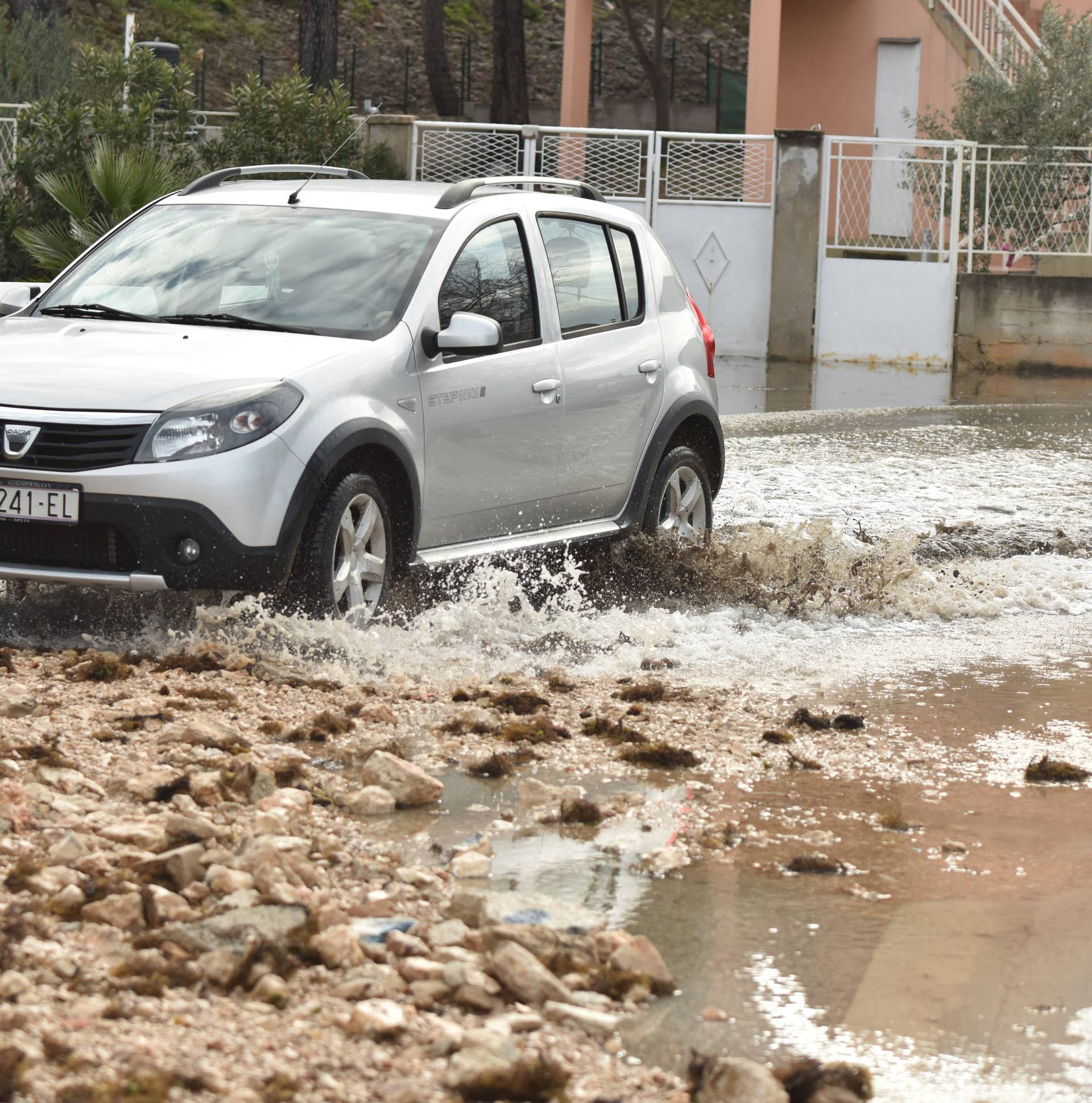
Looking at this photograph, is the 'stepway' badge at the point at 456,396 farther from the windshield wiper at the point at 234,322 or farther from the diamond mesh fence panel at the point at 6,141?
the diamond mesh fence panel at the point at 6,141

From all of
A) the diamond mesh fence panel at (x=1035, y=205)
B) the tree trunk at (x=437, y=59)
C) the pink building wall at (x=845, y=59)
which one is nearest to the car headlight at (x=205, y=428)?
the diamond mesh fence panel at (x=1035, y=205)

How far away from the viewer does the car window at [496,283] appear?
24.5 feet

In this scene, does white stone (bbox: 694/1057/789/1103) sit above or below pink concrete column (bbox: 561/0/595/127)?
below

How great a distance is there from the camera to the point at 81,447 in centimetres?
637

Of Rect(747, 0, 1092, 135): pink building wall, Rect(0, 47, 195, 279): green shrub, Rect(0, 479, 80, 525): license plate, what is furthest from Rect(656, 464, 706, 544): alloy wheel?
Rect(747, 0, 1092, 135): pink building wall

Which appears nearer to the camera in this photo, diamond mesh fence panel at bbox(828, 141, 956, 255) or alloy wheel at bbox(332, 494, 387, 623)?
alloy wheel at bbox(332, 494, 387, 623)

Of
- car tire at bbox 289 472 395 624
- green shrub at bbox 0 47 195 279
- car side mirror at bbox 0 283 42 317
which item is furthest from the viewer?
green shrub at bbox 0 47 195 279

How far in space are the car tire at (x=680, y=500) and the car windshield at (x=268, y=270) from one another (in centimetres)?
183

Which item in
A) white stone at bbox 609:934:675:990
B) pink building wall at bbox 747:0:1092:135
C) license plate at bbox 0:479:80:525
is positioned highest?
pink building wall at bbox 747:0:1092:135

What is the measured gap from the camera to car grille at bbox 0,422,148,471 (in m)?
6.35

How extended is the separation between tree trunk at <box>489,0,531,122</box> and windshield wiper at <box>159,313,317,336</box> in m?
25.6

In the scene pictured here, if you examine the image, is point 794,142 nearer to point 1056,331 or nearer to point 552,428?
point 1056,331

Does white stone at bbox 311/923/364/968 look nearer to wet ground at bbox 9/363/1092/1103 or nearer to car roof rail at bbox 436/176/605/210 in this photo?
wet ground at bbox 9/363/1092/1103

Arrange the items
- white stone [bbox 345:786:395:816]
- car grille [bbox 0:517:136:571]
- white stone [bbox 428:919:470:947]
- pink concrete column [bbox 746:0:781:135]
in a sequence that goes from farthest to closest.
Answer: pink concrete column [bbox 746:0:781:135] < car grille [bbox 0:517:136:571] < white stone [bbox 345:786:395:816] < white stone [bbox 428:919:470:947]
